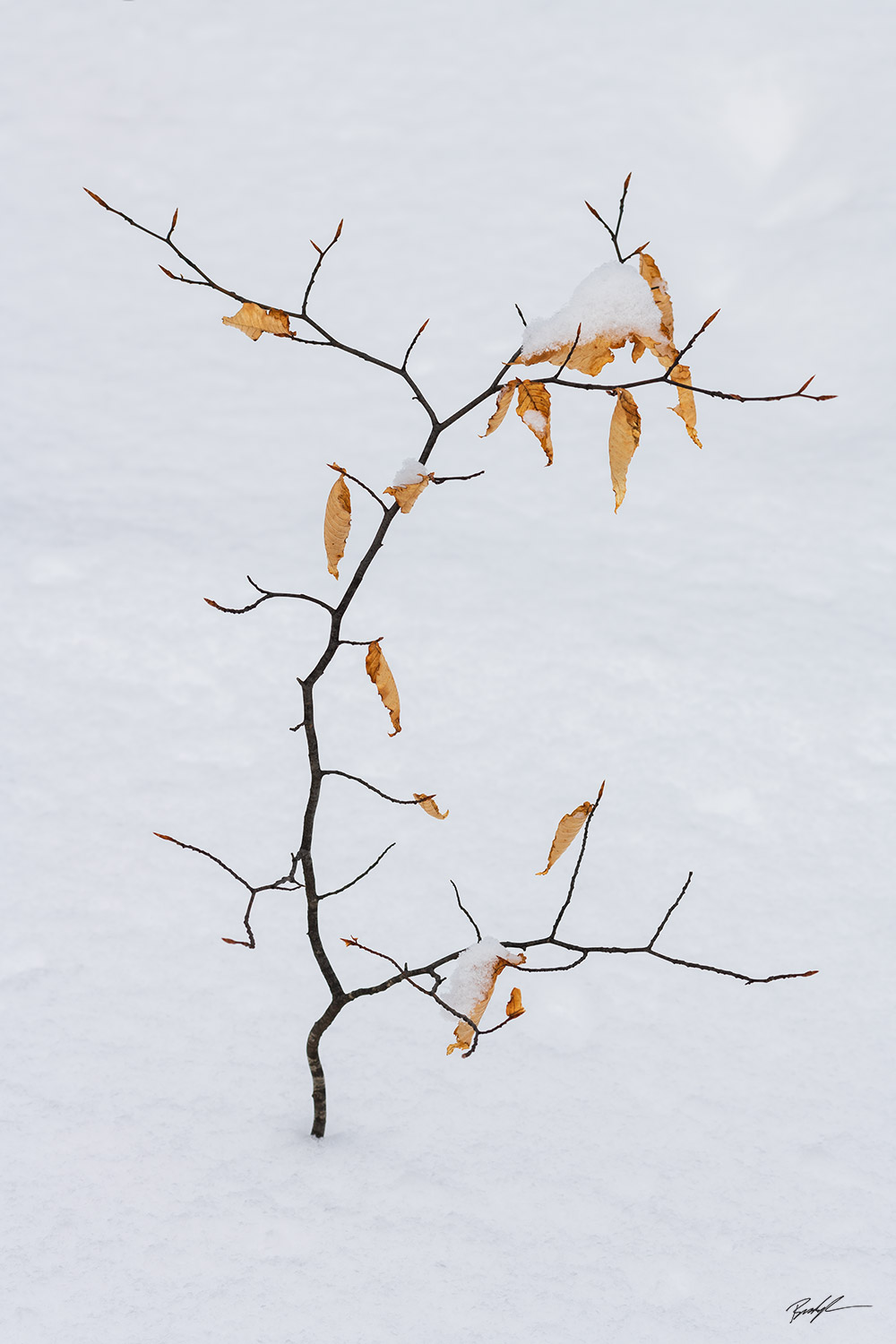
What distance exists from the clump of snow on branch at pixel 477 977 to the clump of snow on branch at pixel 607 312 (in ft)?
1.49

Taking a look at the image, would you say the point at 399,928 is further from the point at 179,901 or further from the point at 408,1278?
the point at 408,1278

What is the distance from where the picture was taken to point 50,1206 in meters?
0.91

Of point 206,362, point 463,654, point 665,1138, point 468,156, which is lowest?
point 665,1138

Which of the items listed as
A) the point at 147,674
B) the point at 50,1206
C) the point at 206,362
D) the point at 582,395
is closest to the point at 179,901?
the point at 50,1206

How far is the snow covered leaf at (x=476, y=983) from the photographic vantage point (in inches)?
31.8

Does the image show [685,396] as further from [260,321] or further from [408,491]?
[260,321]

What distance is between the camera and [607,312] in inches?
26.3

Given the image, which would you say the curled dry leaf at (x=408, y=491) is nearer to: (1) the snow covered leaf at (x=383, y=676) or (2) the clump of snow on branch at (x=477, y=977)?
(1) the snow covered leaf at (x=383, y=676)

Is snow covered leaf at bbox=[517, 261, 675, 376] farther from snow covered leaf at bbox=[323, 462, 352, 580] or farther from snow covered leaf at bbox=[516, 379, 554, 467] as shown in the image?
snow covered leaf at bbox=[323, 462, 352, 580]

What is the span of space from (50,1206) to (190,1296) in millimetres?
157
